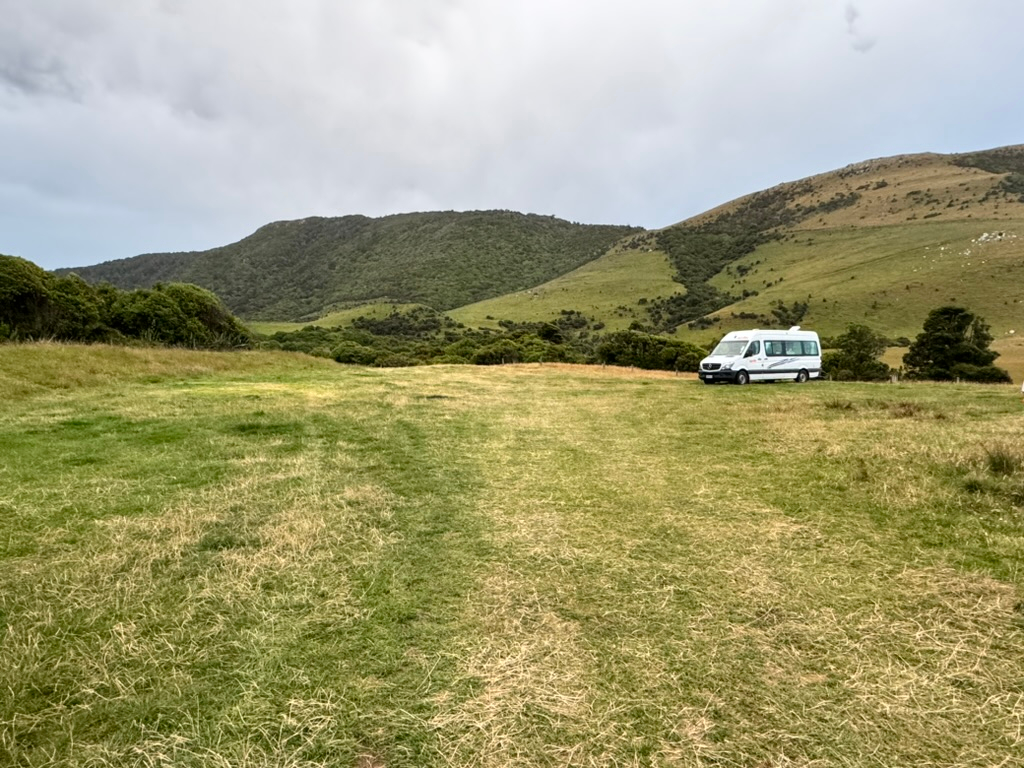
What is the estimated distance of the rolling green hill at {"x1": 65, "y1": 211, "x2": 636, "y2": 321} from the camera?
488ft

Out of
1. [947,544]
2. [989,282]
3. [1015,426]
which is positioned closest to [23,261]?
[947,544]

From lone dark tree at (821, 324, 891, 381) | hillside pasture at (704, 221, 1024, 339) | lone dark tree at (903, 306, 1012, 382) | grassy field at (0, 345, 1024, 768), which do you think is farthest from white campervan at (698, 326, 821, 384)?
hillside pasture at (704, 221, 1024, 339)

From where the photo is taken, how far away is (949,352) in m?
41.2

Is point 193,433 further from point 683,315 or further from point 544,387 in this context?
point 683,315

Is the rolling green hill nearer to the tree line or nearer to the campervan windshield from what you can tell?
the tree line

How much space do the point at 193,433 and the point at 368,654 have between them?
389 inches

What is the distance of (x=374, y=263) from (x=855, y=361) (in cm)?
15149

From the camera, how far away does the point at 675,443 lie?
11688 millimetres

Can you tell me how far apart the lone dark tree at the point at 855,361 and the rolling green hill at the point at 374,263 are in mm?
104418

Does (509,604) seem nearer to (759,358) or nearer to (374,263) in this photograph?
(759,358)

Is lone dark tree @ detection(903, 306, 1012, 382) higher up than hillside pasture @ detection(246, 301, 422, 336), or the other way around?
hillside pasture @ detection(246, 301, 422, 336)

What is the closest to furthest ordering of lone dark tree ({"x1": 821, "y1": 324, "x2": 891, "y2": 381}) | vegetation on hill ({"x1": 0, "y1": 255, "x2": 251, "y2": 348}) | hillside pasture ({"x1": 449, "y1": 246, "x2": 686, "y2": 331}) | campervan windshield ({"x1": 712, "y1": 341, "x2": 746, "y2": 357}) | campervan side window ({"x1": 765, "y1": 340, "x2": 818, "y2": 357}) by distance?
1. campervan windshield ({"x1": 712, "y1": 341, "x2": 746, "y2": 357})
2. campervan side window ({"x1": 765, "y1": 340, "x2": 818, "y2": 357})
3. vegetation on hill ({"x1": 0, "y1": 255, "x2": 251, "y2": 348})
4. lone dark tree ({"x1": 821, "y1": 324, "x2": 891, "y2": 381})
5. hillside pasture ({"x1": 449, "y1": 246, "x2": 686, "y2": 331})

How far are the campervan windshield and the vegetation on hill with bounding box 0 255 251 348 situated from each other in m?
33.8

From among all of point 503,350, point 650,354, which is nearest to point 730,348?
point 650,354
